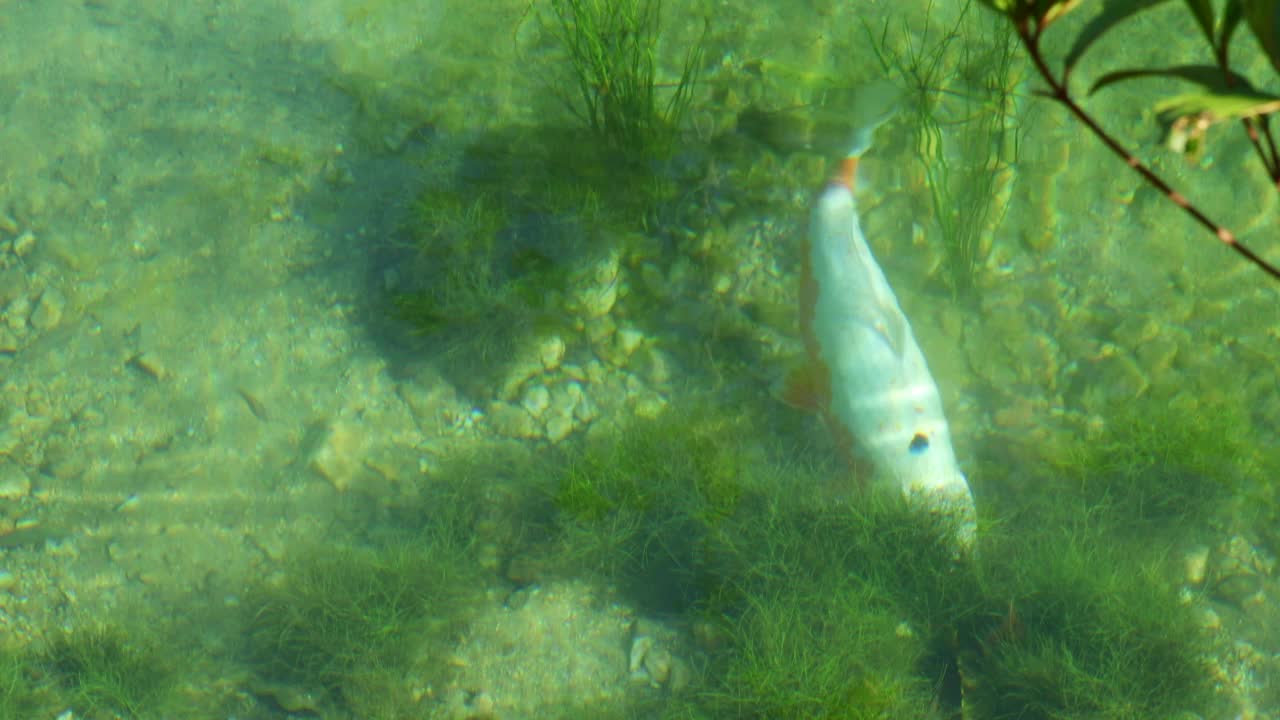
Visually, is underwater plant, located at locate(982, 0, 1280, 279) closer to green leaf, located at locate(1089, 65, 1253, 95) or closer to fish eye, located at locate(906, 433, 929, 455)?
green leaf, located at locate(1089, 65, 1253, 95)

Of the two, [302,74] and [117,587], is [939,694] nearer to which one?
[117,587]

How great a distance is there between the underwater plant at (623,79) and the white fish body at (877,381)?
1.18m

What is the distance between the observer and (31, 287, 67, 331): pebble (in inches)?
175

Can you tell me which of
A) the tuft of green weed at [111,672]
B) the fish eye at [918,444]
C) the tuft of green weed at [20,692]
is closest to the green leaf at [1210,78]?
the fish eye at [918,444]

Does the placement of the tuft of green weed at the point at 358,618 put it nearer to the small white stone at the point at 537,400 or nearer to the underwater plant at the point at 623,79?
the small white stone at the point at 537,400

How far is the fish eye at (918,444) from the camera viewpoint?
379cm

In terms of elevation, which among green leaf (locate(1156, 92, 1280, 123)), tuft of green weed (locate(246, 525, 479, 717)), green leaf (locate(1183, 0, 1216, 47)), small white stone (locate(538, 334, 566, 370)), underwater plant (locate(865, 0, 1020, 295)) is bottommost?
tuft of green weed (locate(246, 525, 479, 717))

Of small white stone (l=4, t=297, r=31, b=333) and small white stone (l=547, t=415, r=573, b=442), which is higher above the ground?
small white stone (l=4, t=297, r=31, b=333)

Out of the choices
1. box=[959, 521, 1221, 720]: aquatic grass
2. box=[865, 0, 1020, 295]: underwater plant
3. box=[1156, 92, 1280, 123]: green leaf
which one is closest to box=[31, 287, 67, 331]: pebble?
box=[865, 0, 1020, 295]: underwater plant

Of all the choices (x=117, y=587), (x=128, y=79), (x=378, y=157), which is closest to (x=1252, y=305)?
(x=378, y=157)

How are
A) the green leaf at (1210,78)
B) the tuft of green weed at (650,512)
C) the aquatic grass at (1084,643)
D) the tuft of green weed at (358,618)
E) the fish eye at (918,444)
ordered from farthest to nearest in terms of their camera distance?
the tuft of green weed at (650,512) < the fish eye at (918,444) < the tuft of green weed at (358,618) < the aquatic grass at (1084,643) < the green leaf at (1210,78)

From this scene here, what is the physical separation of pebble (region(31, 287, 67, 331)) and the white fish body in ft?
12.5

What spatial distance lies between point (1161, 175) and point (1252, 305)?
880 millimetres

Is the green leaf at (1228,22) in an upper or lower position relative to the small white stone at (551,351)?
upper
